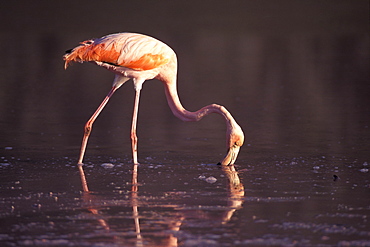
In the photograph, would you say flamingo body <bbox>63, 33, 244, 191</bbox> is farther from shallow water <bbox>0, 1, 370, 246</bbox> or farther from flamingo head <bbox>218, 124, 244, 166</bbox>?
shallow water <bbox>0, 1, 370, 246</bbox>

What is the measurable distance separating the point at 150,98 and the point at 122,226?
1020 centimetres

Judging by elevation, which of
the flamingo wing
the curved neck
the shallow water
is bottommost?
the shallow water

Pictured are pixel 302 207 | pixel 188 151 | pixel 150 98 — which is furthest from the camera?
pixel 150 98

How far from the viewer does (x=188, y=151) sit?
10.5 meters

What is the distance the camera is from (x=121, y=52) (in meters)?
9.76

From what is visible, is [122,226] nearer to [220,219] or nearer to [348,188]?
[220,219]

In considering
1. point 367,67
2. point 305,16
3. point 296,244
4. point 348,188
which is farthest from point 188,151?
point 305,16

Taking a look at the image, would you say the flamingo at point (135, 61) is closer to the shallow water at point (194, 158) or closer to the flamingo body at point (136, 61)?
the flamingo body at point (136, 61)

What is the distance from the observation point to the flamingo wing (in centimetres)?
973

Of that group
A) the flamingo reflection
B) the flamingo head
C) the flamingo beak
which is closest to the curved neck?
the flamingo head

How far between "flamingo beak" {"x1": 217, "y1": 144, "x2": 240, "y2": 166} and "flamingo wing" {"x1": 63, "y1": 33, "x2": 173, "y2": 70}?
4.41 feet

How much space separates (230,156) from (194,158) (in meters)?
0.63

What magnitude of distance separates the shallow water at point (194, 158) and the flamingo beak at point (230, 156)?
107mm

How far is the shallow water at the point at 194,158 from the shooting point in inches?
254
